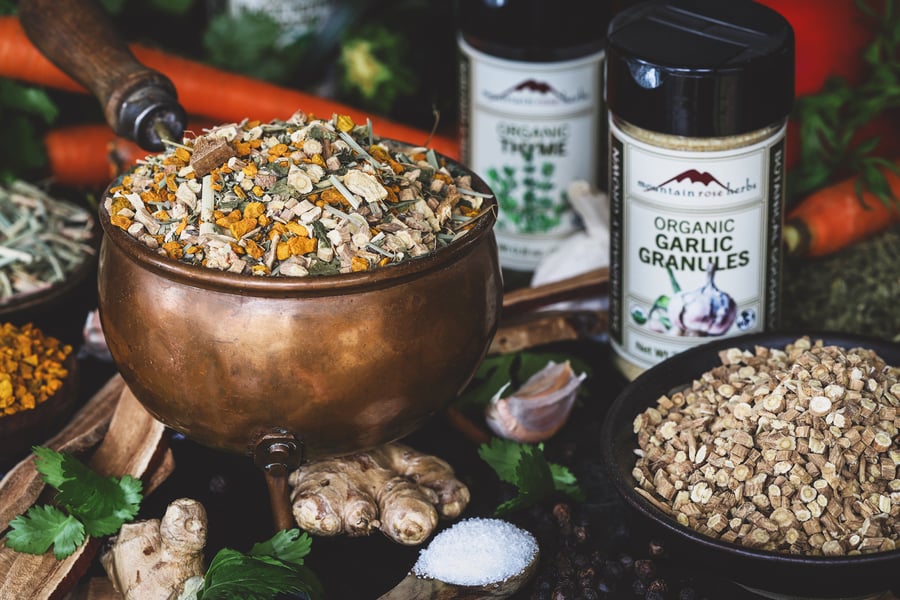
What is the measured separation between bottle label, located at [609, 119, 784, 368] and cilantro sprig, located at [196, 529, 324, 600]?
1.88 feet

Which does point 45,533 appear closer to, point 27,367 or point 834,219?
point 27,367

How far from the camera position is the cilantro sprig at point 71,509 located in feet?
4.15

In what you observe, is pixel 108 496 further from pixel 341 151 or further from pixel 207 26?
pixel 207 26

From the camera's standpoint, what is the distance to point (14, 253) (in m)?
1.69

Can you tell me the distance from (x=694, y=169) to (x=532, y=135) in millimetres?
430

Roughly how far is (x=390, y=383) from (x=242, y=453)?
Answer: 0.19 meters

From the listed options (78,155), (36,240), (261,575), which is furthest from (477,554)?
(78,155)

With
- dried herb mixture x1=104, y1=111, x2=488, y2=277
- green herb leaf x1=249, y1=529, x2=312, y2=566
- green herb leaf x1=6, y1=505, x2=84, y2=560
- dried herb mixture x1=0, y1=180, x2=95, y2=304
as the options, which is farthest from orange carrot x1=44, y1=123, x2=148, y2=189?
green herb leaf x1=249, y1=529, x2=312, y2=566

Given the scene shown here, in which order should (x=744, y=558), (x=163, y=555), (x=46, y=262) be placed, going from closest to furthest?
(x=744, y=558)
(x=163, y=555)
(x=46, y=262)

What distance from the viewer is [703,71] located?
1.32 meters

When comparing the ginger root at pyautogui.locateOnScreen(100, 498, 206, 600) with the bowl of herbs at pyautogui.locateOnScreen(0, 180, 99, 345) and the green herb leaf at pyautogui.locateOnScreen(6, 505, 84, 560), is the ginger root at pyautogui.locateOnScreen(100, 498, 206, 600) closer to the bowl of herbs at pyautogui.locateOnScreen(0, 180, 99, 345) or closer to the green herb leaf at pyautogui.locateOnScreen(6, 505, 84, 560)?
the green herb leaf at pyautogui.locateOnScreen(6, 505, 84, 560)

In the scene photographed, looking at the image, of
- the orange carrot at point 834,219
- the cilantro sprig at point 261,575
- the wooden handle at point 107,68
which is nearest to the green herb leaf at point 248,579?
the cilantro sprig at point 261,575

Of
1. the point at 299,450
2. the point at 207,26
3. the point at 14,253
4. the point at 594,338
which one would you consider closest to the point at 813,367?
the point at 594,338

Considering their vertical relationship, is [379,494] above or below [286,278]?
below
